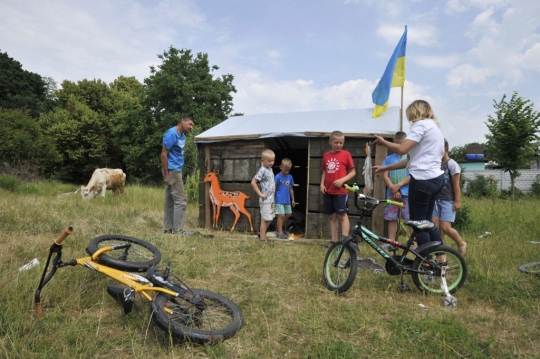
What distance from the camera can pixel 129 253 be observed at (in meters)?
3.73

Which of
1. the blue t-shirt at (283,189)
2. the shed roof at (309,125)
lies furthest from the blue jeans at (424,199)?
the blue t-shirt at (283,189)

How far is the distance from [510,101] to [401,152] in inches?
552

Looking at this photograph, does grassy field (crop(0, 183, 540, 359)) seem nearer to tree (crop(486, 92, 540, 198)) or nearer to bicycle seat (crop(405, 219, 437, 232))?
bicycle seat (crop(405, 219, 437, 232))

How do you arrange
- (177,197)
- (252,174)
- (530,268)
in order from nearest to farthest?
(530,268)
(177,197)
(252,174)

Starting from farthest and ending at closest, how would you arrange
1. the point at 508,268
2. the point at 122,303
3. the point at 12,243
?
the point at 12,243, the point at 508,268, the point at 122,303

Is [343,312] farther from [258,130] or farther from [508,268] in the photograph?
[258,130]

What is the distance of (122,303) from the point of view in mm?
2617

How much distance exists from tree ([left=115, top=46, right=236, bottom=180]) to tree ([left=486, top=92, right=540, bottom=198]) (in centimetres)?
1634

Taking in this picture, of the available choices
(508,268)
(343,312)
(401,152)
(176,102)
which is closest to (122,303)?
(343,312)

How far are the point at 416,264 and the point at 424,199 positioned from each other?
23.8 inches

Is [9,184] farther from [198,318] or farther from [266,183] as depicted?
[198,318]

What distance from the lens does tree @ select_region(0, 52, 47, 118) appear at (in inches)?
1234

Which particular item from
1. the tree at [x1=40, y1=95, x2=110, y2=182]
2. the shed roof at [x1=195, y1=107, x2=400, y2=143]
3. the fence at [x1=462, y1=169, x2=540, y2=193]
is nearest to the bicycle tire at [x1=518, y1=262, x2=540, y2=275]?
the shed roof at [x1=195, y1=107, x2=400, y2=143]

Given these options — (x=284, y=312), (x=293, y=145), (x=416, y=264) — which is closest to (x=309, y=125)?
(x=293, y=145)
